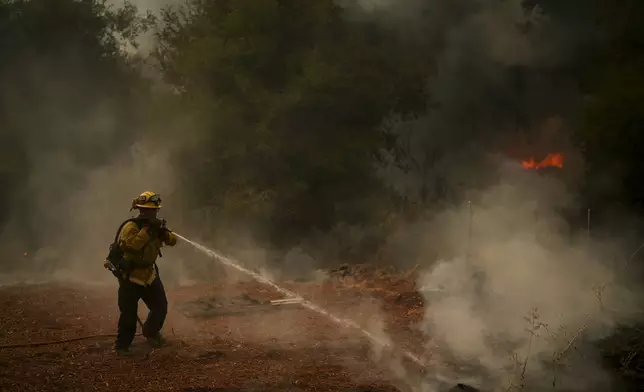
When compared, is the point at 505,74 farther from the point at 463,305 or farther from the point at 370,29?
the point at 463,305

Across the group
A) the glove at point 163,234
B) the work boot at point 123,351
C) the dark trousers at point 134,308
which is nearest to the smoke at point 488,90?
the glove at point 163,234

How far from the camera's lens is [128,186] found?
15.1 metres

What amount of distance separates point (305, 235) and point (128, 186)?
4.56 metres

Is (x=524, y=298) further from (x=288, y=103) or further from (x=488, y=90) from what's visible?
(x=288, y=103)

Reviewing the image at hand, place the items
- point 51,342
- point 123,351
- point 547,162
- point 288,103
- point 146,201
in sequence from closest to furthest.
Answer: point 123,351, point 146,201, point 51,342, point 547,162, point 288,103

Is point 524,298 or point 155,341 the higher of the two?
point 524,298

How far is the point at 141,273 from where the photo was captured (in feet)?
21.4

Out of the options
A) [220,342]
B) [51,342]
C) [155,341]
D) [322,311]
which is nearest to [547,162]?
[322,311]

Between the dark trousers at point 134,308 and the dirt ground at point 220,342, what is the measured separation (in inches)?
8.2

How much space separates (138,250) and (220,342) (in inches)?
54.5

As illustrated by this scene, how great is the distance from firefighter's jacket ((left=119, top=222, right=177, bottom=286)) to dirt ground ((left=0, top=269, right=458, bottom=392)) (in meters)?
0.80

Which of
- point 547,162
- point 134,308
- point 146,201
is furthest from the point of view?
point 547,162

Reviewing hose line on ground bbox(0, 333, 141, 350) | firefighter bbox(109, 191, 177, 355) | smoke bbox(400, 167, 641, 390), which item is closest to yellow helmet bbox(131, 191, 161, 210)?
firefighter bbox(109, 191, 177, 355)

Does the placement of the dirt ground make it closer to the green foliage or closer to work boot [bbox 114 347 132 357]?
work boot [bbox 114 347 132 357]
